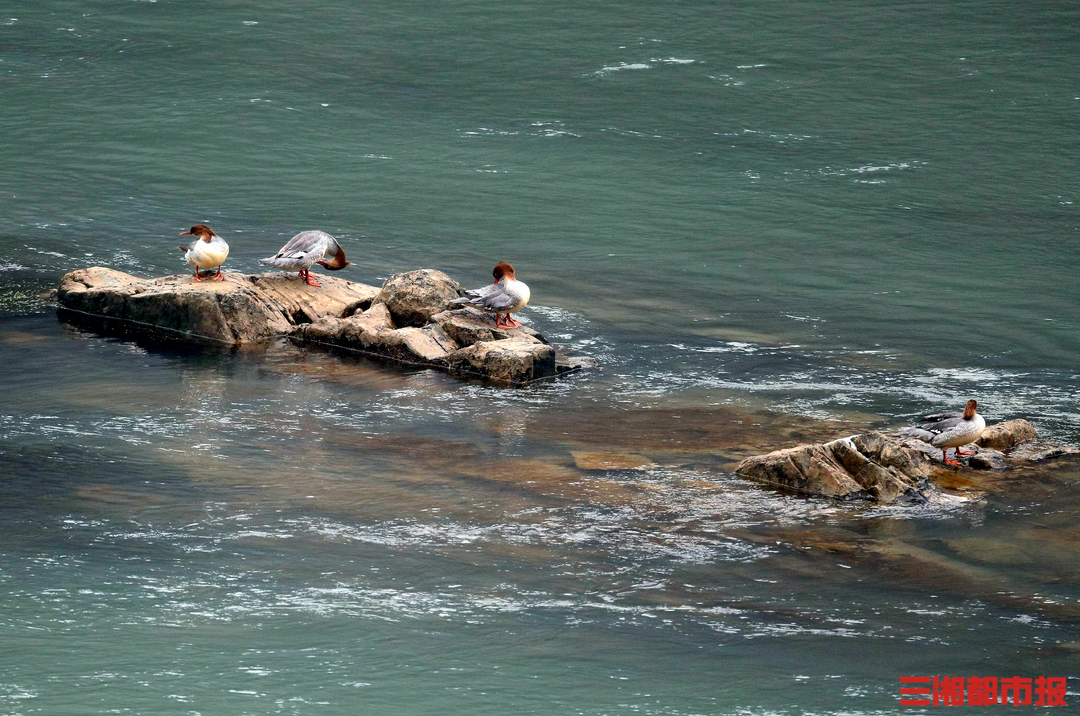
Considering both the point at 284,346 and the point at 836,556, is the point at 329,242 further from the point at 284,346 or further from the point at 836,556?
the point at 836,556

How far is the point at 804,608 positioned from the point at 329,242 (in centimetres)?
887

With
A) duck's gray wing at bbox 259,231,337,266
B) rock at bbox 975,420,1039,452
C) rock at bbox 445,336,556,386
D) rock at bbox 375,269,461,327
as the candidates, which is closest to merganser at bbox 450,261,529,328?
rock at bbox 375,269,461,327

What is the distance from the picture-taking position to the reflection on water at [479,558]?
8.16 m

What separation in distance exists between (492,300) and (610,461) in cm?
388

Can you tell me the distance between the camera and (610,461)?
470 inches

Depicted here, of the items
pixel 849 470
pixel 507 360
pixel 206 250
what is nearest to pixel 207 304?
pixel 206 250

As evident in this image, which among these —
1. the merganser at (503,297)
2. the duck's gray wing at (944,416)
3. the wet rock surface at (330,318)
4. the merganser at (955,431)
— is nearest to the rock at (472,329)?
the wet rock surface at (330,318)

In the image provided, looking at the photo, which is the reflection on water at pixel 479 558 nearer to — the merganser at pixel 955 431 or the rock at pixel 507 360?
the merganser at pixel 955 431

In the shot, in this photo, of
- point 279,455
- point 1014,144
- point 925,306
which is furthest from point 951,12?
point 279,455

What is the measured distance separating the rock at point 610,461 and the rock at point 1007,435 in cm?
311

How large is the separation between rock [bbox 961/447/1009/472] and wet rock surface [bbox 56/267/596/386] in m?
4.42

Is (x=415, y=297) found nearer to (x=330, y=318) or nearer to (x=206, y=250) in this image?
(x=330, y=318)

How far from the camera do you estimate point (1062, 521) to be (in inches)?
429

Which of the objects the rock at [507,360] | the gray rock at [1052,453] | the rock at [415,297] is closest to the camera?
the gray rock at [1052,453]
